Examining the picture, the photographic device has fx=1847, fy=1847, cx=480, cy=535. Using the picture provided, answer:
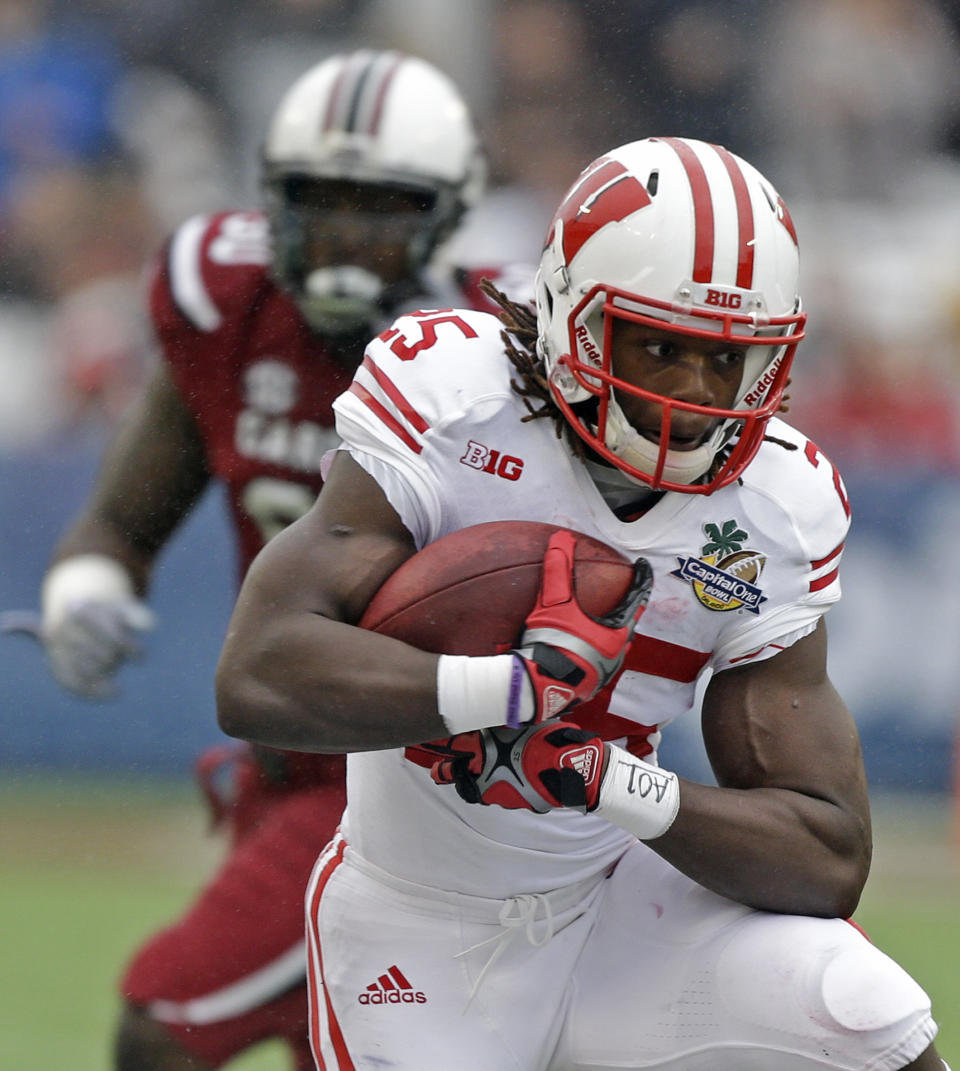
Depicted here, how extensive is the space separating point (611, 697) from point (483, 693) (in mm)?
402

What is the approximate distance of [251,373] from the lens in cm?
343

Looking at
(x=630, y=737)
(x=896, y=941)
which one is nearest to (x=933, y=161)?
(x=896, y=941)

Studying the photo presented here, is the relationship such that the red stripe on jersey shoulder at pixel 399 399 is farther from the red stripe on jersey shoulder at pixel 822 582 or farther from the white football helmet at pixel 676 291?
the red stripe on jersey shoulder at pixel 822 582

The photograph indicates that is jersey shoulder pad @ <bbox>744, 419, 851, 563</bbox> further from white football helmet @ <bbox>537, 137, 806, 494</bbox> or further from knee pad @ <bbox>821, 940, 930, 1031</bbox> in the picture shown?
knee pad @ <bbox>821, 940, 930, 1031</bbox>

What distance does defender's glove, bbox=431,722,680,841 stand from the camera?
206 centimetres

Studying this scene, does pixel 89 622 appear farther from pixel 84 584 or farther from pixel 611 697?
pixel 611 697

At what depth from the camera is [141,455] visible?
3410 mm

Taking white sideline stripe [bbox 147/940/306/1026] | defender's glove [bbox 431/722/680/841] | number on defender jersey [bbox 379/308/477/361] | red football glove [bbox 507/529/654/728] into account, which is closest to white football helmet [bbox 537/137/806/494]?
number on defender jersey [bbox 379/308/477/361]

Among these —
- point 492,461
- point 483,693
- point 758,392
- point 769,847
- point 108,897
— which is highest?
point 758,392

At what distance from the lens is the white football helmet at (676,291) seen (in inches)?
86.4

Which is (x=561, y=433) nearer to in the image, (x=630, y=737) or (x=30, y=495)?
(x=630, y=737)

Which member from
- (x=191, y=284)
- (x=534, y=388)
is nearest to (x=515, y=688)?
(x=534, y=388)

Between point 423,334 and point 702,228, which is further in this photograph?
point 423,334

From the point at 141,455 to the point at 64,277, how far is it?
3.24 meters
